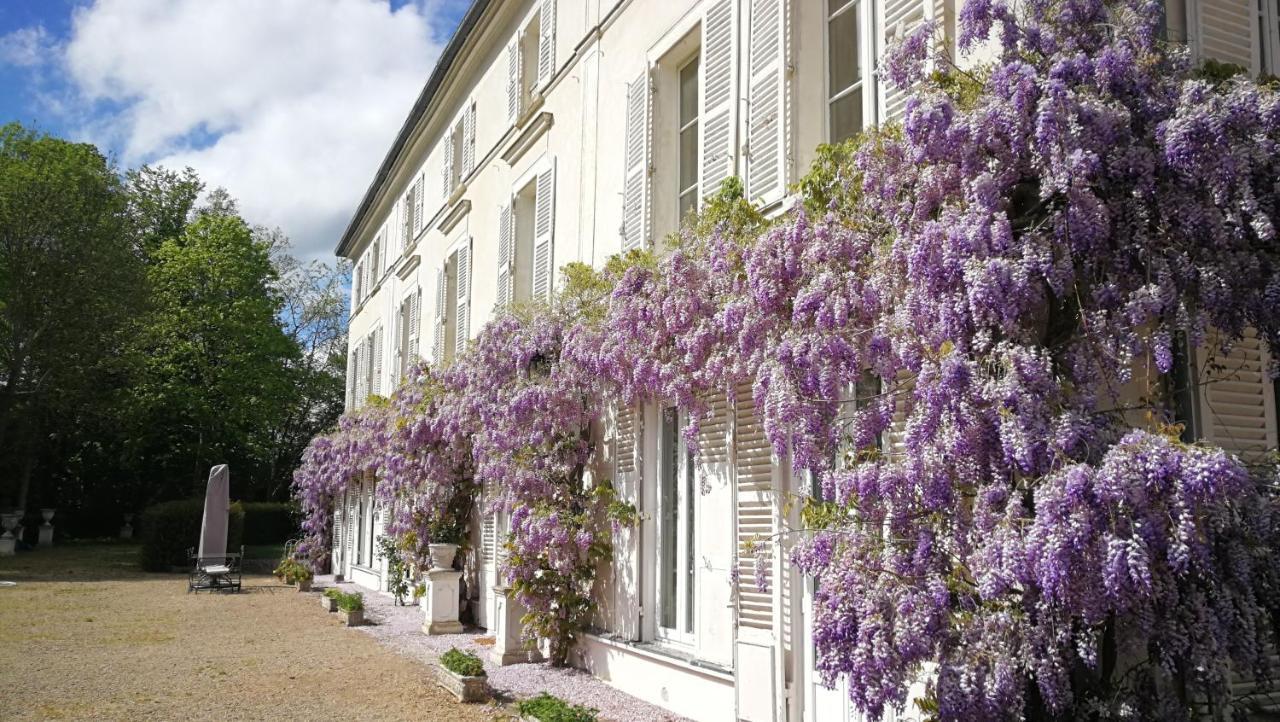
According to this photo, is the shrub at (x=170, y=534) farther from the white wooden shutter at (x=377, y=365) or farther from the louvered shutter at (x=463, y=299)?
the louvered shutter at (x=463, y=299)

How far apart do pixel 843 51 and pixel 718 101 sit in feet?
3.97

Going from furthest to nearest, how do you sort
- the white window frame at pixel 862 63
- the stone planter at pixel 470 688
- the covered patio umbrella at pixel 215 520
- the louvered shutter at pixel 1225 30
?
the covered patio umbrella at pixel 215 520, the stone planter at pixel 470 688, the white window frame at pixel 862 63, the louvered shutter at pixel 1225 30

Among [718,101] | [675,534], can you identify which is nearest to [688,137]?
[718,101]

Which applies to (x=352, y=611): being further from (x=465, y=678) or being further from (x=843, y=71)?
(x=843, y=71)

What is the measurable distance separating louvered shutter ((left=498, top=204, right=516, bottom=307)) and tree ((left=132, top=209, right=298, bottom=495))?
17926 mm

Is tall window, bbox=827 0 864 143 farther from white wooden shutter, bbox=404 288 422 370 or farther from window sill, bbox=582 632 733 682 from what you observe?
white wooden shutter, bbox=404 288 422 370

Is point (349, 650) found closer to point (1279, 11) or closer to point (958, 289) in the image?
point (958, 289)

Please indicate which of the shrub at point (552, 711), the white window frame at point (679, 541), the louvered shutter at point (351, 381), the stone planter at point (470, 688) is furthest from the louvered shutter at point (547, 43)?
the louvered shutter at point (351, 381)

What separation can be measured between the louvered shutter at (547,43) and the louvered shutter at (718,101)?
3.92m

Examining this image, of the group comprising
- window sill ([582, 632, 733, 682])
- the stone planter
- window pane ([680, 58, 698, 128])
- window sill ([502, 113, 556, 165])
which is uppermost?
window sill ([502, 113, 556, 165])

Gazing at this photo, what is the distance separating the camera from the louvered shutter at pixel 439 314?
14.9 meters

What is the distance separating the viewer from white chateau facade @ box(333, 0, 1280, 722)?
544 cm

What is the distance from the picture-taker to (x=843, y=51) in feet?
20.8

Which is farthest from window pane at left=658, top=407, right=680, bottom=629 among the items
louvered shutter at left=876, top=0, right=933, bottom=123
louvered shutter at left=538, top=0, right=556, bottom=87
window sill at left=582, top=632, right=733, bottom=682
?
louvered shutter at left=538, top=0, right=556, bottom=87
